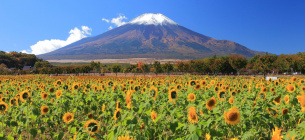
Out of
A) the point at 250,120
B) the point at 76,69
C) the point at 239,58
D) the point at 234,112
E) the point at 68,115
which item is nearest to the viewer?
the point at 234,112

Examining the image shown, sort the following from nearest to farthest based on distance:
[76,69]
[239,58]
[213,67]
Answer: [239,58] < [213,67] < [76,69]

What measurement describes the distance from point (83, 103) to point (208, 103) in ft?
11.8

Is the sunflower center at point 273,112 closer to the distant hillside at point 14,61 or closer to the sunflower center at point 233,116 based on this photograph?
the sunflower center at point 233,116

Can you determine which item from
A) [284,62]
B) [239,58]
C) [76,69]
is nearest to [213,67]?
[239,58]

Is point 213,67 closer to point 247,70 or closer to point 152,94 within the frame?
point 247,70

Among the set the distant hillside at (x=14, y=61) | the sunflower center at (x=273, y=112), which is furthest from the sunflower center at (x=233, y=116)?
the distant hillside at (x=14, y=61)

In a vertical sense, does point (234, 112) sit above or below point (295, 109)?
above

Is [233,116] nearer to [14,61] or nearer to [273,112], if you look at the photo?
[273,112]

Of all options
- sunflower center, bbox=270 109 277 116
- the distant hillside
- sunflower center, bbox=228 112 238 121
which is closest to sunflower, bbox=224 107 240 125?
sunflower center, bbox=228 112 238 121

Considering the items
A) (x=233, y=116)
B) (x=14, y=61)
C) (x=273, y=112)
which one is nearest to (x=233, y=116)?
(x=233, y=116)

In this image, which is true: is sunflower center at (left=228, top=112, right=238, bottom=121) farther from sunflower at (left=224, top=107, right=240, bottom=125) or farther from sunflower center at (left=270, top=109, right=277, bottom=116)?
sunflower center at (left=270, top=109, right=277, bottom=116)

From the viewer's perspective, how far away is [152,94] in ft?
14.8

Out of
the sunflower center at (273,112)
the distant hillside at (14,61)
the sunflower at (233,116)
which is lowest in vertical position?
the sunflower center at (273,112)

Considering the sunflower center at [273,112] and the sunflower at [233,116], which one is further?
the sunflower center at [273,112]
